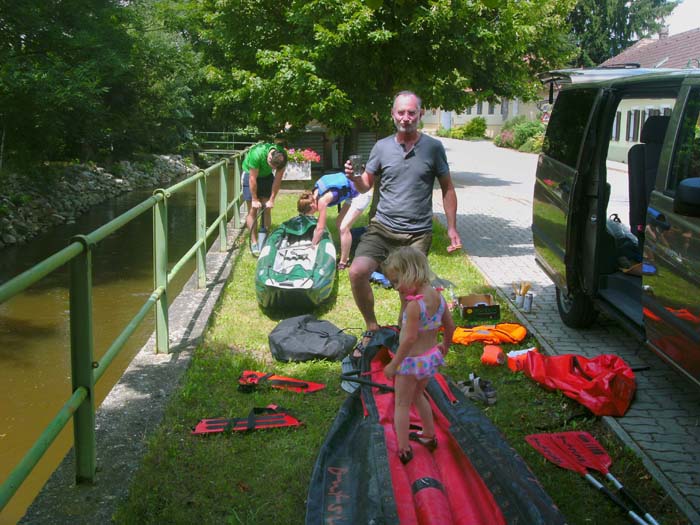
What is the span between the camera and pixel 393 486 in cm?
372

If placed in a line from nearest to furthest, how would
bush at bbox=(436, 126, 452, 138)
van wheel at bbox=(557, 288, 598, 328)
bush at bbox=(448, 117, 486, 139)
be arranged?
van wheel at bbox=(557, 288, 598, 328), bush at bbox=(448, 117, 486, 139), bush at bbox=(436, 126, 452, 138)

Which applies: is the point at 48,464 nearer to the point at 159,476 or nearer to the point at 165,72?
the point at 159,476

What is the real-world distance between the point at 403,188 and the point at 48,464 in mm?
3380

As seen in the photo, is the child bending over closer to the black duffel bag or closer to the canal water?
the canal water

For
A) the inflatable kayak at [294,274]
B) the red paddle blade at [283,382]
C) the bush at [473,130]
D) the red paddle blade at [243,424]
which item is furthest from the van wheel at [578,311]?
the bush at [473,130]

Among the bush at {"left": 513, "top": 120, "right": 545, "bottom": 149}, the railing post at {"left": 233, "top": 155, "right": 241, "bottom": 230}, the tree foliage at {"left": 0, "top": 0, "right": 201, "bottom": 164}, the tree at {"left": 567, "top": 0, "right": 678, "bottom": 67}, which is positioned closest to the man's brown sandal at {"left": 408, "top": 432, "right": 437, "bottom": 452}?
the railing post at {"left": 233, "top": 155, "right": 241, "bottom": 230}

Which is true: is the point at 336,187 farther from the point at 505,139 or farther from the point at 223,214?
the point at 505,139

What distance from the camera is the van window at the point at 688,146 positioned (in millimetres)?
4613

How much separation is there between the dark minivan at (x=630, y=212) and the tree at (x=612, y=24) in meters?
43.7

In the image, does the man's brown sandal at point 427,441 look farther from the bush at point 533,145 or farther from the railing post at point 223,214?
the bush at point 533,145

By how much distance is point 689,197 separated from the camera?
150 inches

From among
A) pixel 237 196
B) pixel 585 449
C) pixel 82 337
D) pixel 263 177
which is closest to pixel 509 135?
pixel 237 196

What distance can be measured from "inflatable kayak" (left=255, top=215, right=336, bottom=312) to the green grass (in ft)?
1.79

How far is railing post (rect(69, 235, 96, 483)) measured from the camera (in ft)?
12.1
